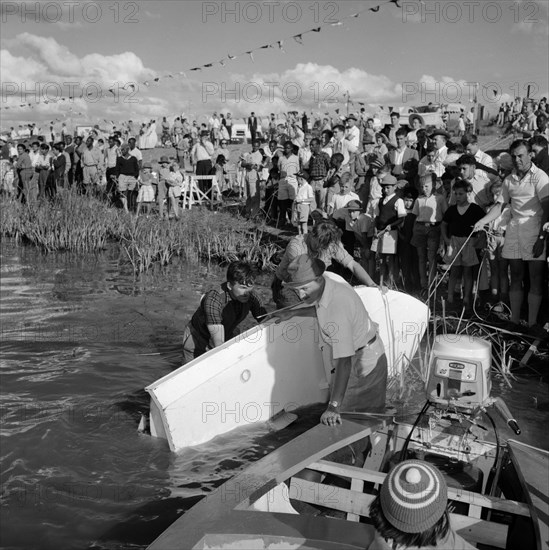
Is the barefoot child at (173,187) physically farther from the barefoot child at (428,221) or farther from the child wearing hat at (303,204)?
the barefoot child at (428,221)

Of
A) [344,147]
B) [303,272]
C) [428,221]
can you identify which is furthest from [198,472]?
[344,147]

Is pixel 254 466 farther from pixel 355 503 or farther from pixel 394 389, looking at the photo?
pixel 394 389

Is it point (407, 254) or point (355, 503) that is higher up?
point (407, 254)

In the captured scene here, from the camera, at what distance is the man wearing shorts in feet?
23.6

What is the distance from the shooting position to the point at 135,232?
13.6m

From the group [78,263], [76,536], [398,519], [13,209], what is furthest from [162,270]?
[398,519]

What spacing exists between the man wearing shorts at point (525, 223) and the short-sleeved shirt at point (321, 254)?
198cm

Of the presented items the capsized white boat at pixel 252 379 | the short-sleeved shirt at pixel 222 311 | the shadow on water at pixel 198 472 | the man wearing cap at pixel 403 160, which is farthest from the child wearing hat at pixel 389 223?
the shadow on water at pixel 198 472

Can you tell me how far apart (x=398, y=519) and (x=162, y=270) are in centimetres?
1100

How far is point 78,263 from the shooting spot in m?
13.9

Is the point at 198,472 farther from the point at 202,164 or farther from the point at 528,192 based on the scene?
the point at 202,164

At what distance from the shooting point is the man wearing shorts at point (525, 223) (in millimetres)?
7199

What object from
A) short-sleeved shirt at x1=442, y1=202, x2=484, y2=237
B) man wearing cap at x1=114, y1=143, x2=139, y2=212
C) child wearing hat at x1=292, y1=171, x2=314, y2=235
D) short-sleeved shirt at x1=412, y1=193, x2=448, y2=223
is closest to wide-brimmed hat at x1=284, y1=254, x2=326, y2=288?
short-sleeved shirt at x1=442, y1=202, x2=484, y2=237

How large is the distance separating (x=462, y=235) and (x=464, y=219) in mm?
197
